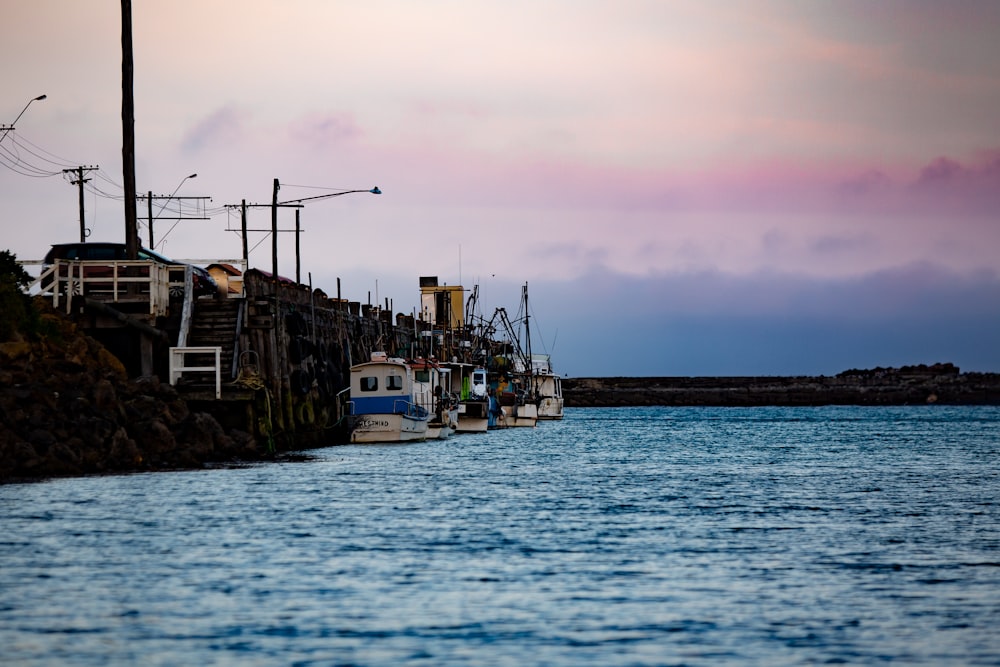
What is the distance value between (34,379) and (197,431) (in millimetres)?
5542

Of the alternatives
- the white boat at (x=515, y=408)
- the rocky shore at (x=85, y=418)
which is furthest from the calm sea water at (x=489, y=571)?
the white boat at (x=515, y=408)

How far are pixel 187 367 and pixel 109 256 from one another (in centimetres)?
647

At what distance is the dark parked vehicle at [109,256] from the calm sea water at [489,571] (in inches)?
472

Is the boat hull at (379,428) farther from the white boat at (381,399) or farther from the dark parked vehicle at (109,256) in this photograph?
the dark parked vehicle at (109,256)

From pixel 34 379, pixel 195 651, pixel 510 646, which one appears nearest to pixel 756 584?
pixel 510 646

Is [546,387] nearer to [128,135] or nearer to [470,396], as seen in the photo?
[470,396]

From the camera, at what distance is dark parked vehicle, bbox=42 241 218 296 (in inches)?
1845

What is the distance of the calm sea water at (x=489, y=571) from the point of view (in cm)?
1488

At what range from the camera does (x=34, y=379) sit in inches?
1441

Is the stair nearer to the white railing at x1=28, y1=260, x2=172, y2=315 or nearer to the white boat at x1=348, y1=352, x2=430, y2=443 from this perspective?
the white railing at x1=28, y1=260, x2=172, y2=315

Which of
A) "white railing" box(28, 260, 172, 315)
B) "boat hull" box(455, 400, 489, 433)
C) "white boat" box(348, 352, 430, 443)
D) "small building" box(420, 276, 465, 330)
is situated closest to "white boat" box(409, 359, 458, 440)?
"white boat" box(348, 352, 430, 443)

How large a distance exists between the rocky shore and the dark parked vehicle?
5.15 m

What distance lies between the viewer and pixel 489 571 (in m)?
20.3

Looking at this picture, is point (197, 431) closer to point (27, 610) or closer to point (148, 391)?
point (148, 391)
